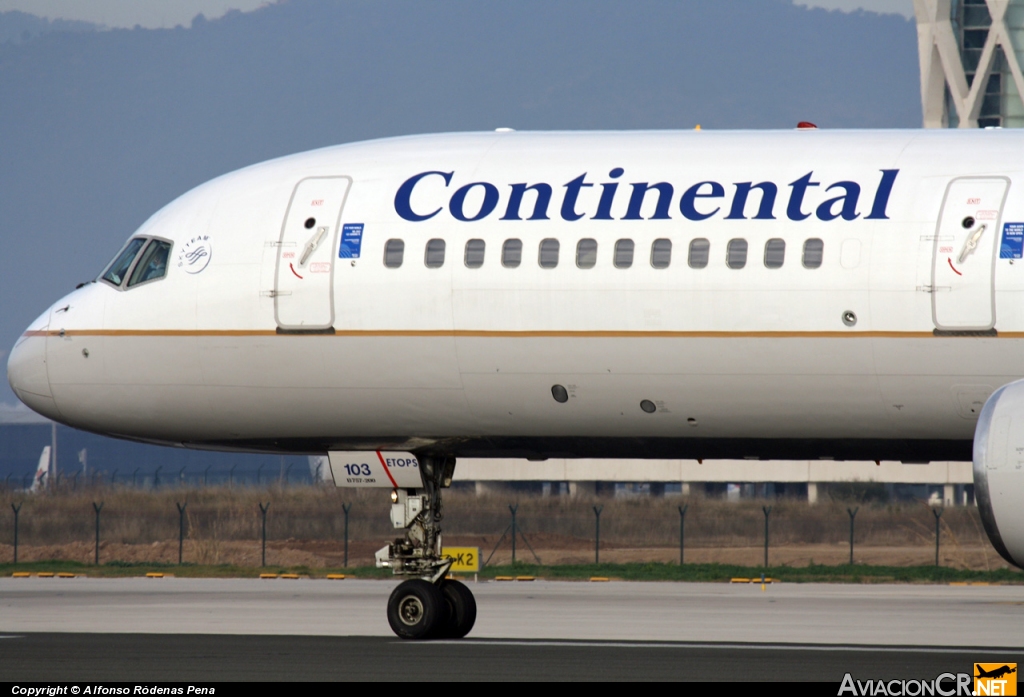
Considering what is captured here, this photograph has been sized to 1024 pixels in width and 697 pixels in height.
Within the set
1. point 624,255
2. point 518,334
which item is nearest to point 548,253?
point 624,255

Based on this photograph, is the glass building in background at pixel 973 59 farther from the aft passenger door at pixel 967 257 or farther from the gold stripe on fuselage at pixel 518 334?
the gold stripe on fuselage at pixel 518 334

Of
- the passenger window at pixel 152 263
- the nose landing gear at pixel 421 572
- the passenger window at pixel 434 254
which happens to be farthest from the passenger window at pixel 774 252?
the passenger window at pixel 152 263

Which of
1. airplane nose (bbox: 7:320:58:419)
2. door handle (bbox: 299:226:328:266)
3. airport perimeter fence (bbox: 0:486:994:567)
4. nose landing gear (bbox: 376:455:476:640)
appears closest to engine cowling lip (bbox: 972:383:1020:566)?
nose landing gear (bbox: 376:455:476:640)

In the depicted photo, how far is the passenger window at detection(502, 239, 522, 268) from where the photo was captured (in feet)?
60.1

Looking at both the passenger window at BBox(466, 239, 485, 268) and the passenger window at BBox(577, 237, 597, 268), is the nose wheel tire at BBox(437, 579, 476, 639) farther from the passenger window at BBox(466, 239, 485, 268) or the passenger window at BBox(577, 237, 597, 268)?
the passenger window at BBox(577, 237, 597, 268)

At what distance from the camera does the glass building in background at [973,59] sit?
117500 millimetres

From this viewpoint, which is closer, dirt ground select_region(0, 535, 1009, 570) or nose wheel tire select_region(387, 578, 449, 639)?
nose wheel tire select_region(387, 578, 449, 639)

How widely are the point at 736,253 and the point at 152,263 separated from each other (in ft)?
25.4

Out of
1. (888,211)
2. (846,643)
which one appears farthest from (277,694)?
(846,643)

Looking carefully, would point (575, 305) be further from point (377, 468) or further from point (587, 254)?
point (377, 468)

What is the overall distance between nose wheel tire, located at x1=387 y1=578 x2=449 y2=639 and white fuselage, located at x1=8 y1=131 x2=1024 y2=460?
5.95 ft

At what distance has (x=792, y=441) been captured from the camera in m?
18.3

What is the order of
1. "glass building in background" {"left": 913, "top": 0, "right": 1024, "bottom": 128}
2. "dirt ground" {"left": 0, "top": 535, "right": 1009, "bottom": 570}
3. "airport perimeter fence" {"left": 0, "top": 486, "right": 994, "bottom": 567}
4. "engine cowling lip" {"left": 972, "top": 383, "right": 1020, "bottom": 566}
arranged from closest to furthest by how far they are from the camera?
"engine cowling lip" {"left": 972, "top": 383, "right": 1020, "bottom": 566} < "dirt ground" {"left": 0, "top": 535, "right": 1009, "bottom": 570} < "airport perimeter fence" {"left": 0, "top": 486, "right": 994, "bottom": 567} < "glass building in background" {"left": 913, "top": 0, "right": 1024, "bottom": 128}

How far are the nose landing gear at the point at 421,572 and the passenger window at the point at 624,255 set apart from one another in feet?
11.7
